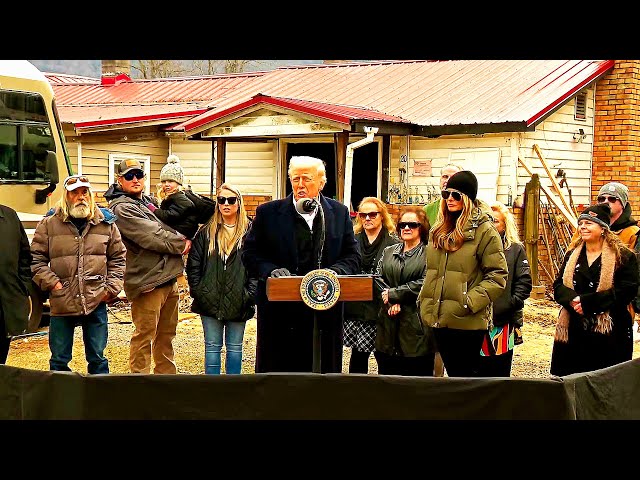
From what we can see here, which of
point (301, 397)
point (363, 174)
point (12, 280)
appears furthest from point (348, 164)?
point (301, 397)

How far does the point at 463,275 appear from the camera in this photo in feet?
16.5

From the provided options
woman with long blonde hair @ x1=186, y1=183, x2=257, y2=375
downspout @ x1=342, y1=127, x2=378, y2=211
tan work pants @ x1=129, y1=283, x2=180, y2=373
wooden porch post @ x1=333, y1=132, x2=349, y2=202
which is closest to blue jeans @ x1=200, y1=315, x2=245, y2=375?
woman with long blonde hair @ x1=186, y1=183, x2=257, y2=375

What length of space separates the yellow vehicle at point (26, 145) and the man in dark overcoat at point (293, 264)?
4.51 m

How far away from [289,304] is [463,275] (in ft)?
3.61

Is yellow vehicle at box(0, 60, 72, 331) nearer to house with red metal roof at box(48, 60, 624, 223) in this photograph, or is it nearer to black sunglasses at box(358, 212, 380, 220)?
black sunglasses at box(358, 212, 380, 220)

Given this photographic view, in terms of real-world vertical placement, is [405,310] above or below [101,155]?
below

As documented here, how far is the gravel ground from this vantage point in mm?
7918

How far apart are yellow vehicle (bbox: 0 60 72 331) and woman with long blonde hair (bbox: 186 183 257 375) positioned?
297 cm

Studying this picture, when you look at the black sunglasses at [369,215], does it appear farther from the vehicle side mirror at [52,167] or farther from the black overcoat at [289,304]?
the vehicle side mirror at [52,167]

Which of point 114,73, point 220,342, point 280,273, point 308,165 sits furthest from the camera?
point 114,73

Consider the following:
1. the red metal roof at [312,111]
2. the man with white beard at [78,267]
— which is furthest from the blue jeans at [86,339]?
the red metal roof at [312,111]

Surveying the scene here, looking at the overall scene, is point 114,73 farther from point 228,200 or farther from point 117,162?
point 228,200
